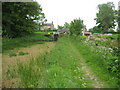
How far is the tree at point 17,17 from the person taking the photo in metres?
17.5

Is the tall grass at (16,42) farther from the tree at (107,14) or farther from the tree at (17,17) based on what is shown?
the tree at (107,14)

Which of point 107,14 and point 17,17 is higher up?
point 107,14

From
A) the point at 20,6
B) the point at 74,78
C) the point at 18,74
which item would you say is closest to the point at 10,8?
the point at 20,6

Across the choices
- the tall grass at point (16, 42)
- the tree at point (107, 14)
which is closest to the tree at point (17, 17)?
the tall grass at point (16, 42)

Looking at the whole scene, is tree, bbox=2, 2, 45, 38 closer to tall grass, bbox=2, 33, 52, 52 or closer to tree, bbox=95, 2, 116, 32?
tall grass, bbox=2, 33, 52, 52

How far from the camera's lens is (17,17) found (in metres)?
18.3

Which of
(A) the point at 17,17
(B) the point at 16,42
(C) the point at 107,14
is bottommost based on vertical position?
(B) the point at 16,42

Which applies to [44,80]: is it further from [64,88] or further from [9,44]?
[9,44]

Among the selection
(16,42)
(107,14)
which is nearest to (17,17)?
(16,42)

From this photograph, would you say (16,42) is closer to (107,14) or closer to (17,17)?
(17,17)

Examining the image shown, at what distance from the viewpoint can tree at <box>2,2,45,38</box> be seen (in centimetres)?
1750

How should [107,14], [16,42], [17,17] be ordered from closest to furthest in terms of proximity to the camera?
[17,17]
[16,42]
[107,14]

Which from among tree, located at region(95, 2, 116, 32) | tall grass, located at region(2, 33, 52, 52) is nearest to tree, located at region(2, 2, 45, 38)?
tall grass, located at region(2, 33, 52, 52)

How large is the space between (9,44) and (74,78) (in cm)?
1395
